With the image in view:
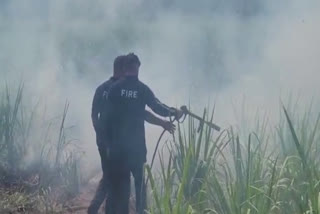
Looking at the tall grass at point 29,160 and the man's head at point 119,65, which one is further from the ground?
the man's head at point 119,65

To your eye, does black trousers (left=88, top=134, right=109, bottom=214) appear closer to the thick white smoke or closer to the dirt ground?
the dirt ground

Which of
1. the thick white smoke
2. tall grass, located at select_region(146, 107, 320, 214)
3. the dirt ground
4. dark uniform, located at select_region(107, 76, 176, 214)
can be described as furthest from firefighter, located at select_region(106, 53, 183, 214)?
the thick white smoke

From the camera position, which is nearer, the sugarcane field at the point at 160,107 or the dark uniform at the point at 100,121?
the sugarcane field at the point at 160,107

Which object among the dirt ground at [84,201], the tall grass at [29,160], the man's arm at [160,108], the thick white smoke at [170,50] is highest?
the thick white smoke at [170,50]

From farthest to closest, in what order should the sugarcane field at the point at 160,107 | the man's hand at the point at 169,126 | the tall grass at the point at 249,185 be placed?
the man's hand at the point at 169,126 → the sugarcane field at the point at 160,107 → the tall grass at the point at 249,185

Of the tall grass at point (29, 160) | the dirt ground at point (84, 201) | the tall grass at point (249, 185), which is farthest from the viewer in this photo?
the tall grass at point (29, 160)

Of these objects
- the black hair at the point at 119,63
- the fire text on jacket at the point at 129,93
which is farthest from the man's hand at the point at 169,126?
the black hair at the point at 119,63

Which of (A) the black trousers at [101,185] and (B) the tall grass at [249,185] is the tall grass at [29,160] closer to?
(A) the black trousers at [101,185]

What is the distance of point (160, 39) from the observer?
13.4m

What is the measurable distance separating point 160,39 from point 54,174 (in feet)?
25.9

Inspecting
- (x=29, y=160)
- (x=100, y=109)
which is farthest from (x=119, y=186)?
(x=29, y=160)

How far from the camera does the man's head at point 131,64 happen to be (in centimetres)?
479

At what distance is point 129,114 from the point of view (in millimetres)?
4855

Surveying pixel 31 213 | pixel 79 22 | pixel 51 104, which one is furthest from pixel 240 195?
pixel 79 22
